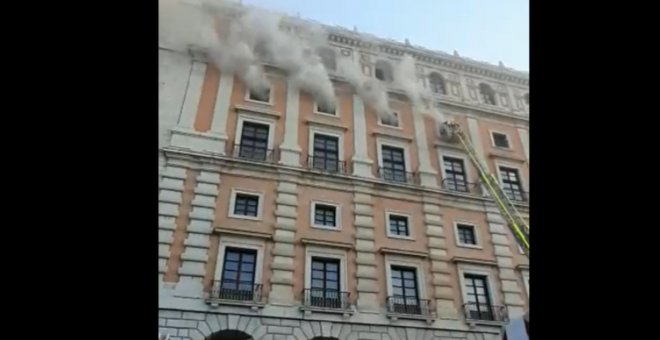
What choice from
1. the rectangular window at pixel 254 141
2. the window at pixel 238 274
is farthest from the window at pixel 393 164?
the window at pixel 238 274

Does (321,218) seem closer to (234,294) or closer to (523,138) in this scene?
(234,294)

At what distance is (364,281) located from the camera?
13930mm

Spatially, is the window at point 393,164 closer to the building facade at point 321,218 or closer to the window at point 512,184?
the building facade at point 321,218

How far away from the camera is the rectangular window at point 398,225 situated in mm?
15461

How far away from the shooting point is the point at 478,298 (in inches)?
585

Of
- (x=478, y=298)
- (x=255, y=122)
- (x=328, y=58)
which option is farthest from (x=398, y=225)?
(x=328, y=58)

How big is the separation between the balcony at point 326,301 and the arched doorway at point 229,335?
5.73ft

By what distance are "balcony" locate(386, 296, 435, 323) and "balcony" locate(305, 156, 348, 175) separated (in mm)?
4782

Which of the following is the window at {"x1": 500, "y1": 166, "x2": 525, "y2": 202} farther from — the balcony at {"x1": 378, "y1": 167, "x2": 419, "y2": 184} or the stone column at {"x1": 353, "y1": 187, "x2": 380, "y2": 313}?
the stone column at {"x1": 353, "y1": 187, "x2": 380, "y2": 313}
